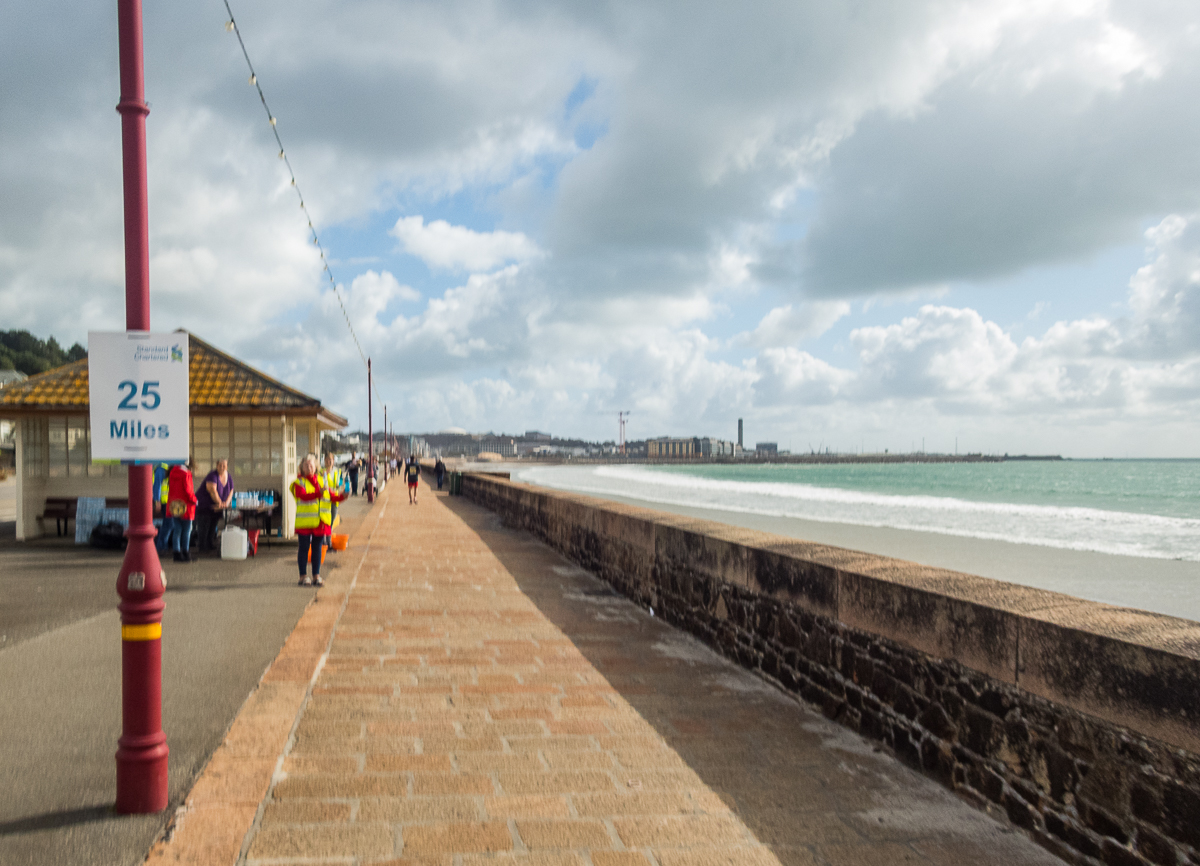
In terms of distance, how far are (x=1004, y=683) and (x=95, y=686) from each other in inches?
203

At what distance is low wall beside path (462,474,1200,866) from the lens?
2592 mm

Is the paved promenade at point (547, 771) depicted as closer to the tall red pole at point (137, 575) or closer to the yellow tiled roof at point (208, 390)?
the tall red pole at point (137, 575)

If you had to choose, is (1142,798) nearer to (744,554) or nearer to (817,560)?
(817,560)

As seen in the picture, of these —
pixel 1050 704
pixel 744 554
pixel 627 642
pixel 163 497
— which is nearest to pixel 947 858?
pixel 1050 704

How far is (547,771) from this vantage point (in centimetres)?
373

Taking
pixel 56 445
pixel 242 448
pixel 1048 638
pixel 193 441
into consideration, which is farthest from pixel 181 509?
pixel 1048 638

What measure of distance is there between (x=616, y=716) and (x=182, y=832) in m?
2.25

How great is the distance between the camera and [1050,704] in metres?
2.98

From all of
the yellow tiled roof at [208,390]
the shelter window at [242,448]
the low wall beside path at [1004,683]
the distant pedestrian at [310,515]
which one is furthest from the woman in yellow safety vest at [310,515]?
the low wall beside path at [1004,683]

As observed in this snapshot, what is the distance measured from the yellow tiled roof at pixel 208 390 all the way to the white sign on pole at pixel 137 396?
364 inches

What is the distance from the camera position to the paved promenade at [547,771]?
3.01m

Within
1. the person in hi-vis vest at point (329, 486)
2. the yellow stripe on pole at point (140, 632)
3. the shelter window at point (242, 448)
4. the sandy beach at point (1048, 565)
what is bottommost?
the sandy beach at point (1048, 565)

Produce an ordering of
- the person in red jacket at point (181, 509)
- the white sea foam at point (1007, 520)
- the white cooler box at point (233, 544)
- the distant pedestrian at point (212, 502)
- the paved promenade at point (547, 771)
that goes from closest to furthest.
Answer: the paved promenade at point (547, 771) < the person in red jacket at point (181, 509) < the white cooler box at point (233, 544) < the distant pedestrian at point (212, 502) < the white sea foam at point (1007, 520)

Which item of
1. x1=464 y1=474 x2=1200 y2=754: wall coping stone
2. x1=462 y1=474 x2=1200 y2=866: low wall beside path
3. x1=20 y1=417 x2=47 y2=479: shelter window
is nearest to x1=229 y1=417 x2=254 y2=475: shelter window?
x1=20 y1=417 x2=47 y2=479: shelter window
